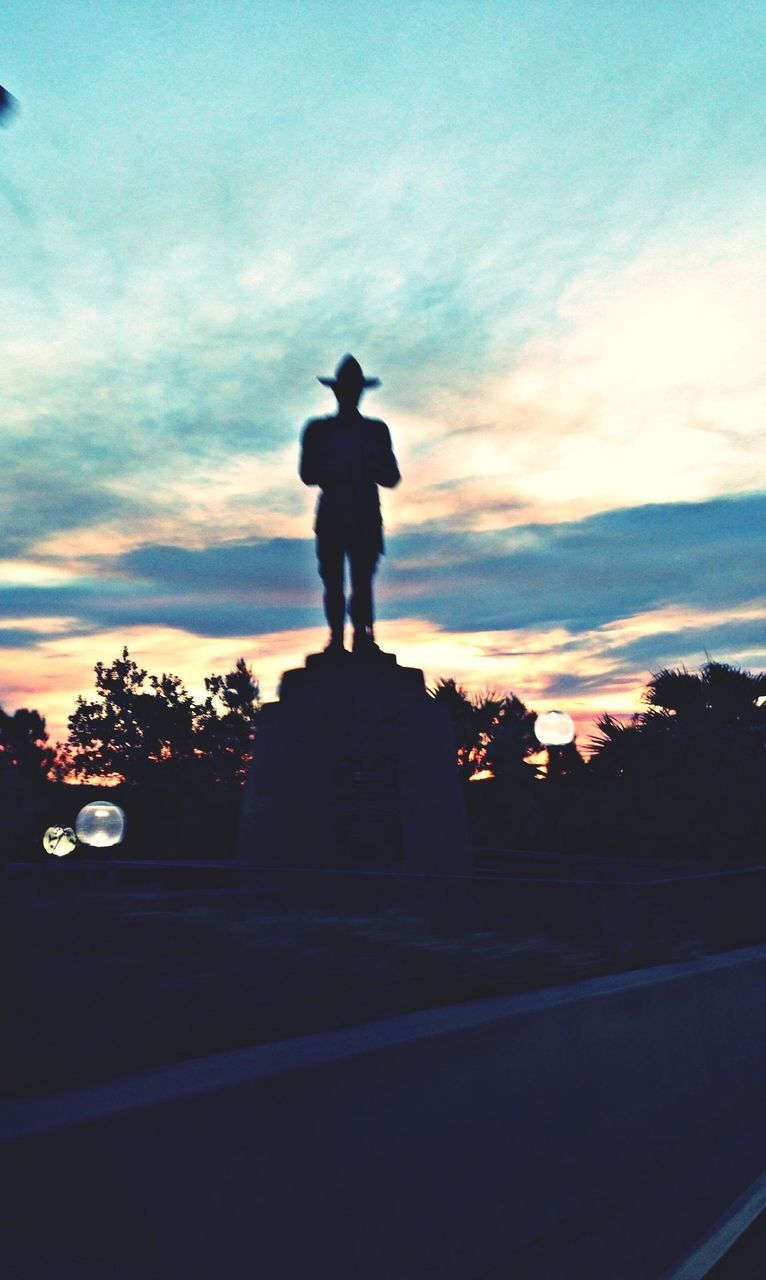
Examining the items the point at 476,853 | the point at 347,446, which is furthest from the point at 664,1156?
the point at 476,853

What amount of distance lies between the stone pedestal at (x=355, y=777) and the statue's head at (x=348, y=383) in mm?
2978

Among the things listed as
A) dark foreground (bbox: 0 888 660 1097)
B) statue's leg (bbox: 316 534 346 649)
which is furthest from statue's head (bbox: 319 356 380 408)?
dark foreground (bbox: 0 888 660 1097)

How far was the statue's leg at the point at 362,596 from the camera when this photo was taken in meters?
13.8

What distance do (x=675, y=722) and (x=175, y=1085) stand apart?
2312 cm

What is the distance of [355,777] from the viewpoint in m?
12.7

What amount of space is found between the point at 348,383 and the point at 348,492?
1256mm

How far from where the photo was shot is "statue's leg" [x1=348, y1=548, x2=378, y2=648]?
1377cm

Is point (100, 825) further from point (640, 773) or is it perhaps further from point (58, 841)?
point (640, 773)

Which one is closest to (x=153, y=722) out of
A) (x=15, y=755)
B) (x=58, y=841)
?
(x=58, y=841)

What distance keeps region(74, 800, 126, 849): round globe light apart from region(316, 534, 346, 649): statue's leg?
873 cm

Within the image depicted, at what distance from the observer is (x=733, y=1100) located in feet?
22.8

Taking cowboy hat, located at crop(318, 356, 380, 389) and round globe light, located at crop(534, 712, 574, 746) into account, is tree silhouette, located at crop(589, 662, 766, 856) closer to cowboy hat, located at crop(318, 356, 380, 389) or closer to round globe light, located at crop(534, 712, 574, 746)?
round globe light, located at crop(534, 712, 574, 746)

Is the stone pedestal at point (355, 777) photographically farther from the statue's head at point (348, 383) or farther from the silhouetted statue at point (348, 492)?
the statue's head at point (348, 383)

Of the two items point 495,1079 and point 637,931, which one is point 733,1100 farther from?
point 495,1079
